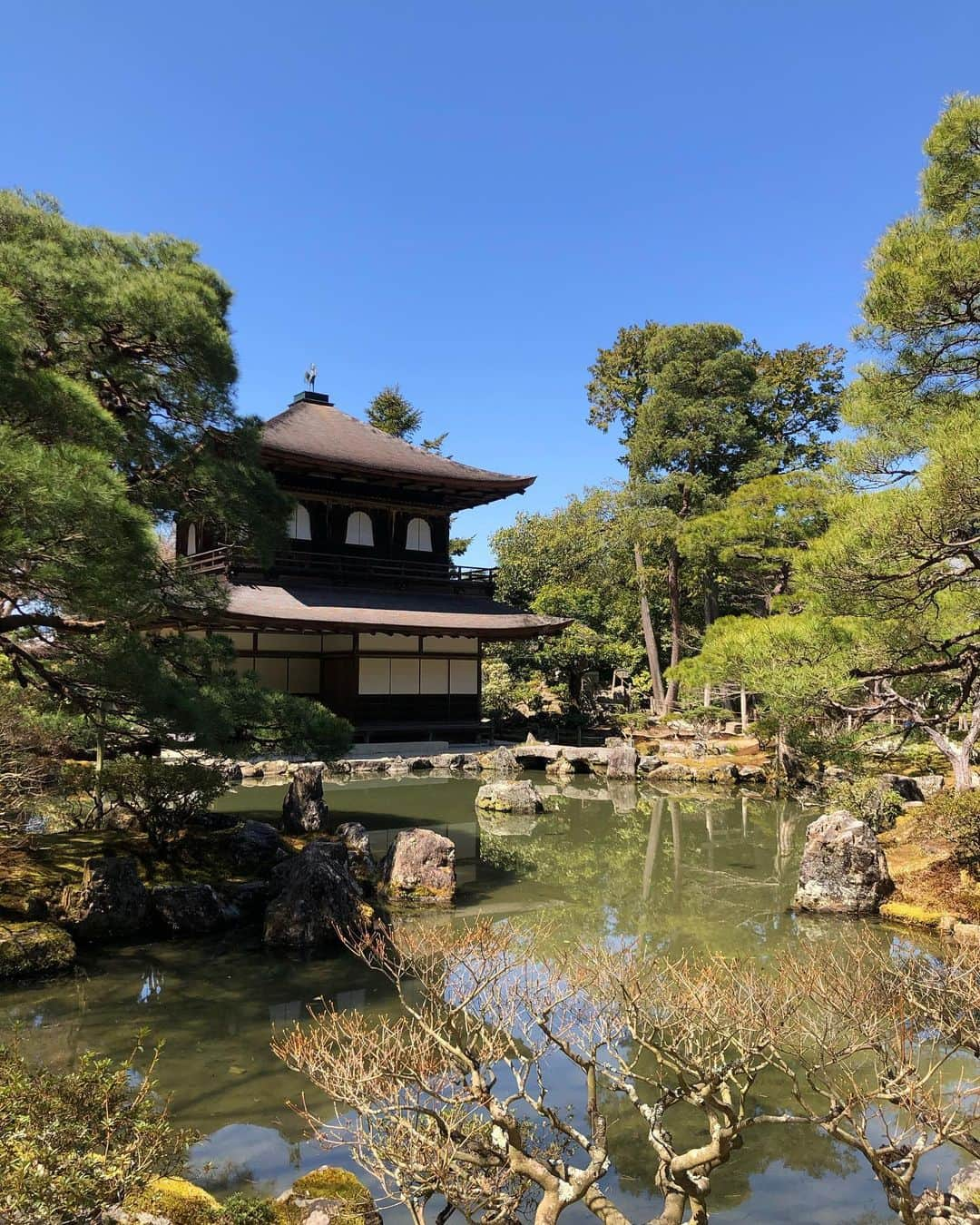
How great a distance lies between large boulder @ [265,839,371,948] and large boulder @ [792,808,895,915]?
4.11 meters

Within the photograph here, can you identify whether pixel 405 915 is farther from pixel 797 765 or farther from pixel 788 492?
pixel 788 492

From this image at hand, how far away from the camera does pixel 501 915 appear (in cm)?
776

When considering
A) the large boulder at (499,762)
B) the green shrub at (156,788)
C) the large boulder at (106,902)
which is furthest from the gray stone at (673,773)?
the large boulder at (106,902)

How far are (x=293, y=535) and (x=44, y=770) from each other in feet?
41.8

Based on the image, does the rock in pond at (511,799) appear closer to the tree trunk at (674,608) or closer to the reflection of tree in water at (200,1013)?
the reflection of tree in water at (200,1013)

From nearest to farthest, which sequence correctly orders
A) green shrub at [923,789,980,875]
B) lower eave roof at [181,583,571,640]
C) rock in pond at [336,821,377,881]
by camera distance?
green shrub at [923,789,980,875] < rock in pond at [336,821,377,881] < lower eave roof at [181,583,571,640]

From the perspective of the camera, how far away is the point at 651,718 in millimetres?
23016

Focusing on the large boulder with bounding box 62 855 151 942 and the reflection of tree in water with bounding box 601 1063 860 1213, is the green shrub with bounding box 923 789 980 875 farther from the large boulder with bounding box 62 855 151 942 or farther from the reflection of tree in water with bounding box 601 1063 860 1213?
the large boulder with bounding box 62 855 151 942

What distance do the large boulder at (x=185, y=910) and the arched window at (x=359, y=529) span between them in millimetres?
13619

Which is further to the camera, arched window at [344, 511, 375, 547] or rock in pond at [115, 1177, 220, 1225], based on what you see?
arched window at [344, 511, 375, 547]

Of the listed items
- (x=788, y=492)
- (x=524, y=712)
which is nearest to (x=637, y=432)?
(x=788, y=492)

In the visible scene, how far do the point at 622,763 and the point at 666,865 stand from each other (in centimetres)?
760

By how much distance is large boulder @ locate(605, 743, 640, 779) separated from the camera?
17500mm

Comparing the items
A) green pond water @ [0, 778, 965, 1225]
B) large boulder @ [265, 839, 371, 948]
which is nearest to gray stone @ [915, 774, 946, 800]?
green pond water @ [0, 778, 965, 1225]
